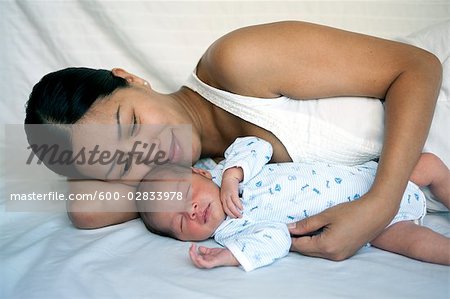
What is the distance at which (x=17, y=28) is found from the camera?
170cm

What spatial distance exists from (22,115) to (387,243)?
3.84ft

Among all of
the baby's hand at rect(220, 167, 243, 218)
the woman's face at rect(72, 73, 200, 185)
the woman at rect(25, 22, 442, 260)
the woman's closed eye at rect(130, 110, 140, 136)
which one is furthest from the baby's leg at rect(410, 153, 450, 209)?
the woman's closed eye at rect(130, 110, 140, 136)

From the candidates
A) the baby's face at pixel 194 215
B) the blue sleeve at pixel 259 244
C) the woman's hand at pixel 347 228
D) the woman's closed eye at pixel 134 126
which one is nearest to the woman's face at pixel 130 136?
the woman's closed eye at pixel 134 126

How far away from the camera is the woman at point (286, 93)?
3.66 ft

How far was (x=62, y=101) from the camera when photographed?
3.87 feet

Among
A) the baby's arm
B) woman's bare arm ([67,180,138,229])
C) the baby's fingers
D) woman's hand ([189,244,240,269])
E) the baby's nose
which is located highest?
the baby's arm

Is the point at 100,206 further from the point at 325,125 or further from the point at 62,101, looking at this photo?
the point at 325,125

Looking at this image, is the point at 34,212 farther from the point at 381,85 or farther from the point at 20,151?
the point at 381,85

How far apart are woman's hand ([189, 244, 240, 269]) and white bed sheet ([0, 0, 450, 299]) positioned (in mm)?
16

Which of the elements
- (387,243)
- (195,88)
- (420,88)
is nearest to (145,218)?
(195,88)

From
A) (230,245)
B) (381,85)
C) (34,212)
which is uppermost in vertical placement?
(381,85)

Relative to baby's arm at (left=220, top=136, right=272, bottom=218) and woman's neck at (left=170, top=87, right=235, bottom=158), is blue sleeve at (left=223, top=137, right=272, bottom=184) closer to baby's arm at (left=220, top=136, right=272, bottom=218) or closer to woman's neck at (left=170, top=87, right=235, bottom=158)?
baby's arm at (left=220, top=136, right=272, bottom=218)

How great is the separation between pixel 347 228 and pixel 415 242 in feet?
0.45

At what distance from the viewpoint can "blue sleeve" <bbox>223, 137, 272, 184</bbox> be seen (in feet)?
3.89
